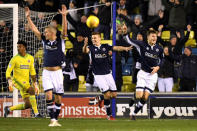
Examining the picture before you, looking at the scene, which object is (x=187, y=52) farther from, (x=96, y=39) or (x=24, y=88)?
(x=24, y=88)

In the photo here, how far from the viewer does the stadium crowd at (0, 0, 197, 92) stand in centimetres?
1503

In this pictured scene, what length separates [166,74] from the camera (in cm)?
1495

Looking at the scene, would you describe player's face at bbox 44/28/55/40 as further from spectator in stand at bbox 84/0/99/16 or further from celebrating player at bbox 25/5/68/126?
spectator in stand at bbox 84/0/99/16

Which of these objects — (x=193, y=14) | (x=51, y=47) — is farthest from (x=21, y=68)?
(x=193, y=14)

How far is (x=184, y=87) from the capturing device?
1516 cm

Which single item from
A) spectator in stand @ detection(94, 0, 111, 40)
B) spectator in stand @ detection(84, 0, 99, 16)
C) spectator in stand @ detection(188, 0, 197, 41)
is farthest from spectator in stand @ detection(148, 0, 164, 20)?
spectator in stand @ detection(84, 0, 99, 16)

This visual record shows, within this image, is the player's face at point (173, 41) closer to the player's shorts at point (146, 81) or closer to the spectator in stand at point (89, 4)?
the player's shorts at point (146, 81)

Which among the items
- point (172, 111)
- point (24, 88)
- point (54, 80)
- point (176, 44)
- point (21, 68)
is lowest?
point (172, 111)

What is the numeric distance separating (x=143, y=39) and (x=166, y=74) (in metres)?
1.34

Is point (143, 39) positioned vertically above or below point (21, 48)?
above

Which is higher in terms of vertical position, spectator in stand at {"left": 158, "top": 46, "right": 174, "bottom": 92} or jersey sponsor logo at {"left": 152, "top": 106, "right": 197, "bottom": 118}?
spectator in stand at {"left": 158, "top": 46, "right": 174, "bottom": 92}

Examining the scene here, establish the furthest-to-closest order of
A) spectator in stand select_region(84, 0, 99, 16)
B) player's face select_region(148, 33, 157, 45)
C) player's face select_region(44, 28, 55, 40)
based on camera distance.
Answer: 1. spectator in stand select_region(84, 0, 99, 16)
2. player's face select_region(148, 33, 157, 45)
3. player's face select_region(44, 28, 55, 40)

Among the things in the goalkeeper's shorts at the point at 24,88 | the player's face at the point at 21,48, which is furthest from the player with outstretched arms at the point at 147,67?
the goalkeeper's shorts at the point at 24,88

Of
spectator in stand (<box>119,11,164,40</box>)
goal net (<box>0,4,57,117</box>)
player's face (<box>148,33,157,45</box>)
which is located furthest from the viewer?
spectator in stand (<box>119,11,164,40</box>)
